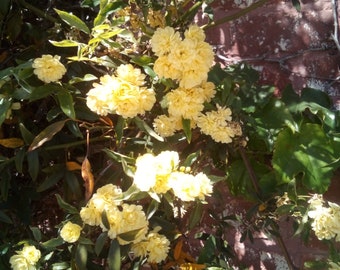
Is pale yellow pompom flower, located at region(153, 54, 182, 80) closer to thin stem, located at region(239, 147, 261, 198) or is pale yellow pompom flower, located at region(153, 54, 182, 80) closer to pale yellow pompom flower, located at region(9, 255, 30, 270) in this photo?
thin stem, located at region(239, 147, 261, 198)

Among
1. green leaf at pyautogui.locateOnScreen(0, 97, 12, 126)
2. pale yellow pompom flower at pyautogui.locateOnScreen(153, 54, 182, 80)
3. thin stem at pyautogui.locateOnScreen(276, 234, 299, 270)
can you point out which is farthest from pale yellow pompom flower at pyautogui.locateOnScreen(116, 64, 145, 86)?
thin stem at pyautogui.locateOnScreen(276, 234, 299, 270)

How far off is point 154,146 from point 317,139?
357 millimetres

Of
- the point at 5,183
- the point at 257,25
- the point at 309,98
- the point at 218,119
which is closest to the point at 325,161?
the point at 309,98

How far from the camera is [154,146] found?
3.84 feet

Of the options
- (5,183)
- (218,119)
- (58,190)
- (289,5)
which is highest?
(289,5)

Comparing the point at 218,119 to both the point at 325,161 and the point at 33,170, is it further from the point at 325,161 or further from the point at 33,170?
the point at 33,170

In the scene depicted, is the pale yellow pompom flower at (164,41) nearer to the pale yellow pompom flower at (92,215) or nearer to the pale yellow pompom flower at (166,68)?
the pale yellow pompom flower at (166,68)

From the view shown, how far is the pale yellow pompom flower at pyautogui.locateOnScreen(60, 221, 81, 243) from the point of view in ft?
3.37

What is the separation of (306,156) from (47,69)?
22.8 inches

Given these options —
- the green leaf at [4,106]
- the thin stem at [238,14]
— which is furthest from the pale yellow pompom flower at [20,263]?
the thin stem at [238,14]

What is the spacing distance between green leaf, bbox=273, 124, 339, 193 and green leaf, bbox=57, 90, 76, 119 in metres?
0.45

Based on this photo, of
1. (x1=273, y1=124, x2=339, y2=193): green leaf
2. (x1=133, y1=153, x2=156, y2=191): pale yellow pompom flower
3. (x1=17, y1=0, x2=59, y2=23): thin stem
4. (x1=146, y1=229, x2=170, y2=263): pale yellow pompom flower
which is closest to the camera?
(x1=133, y1=153, x2=156, y2=191): pale yellow pompom flower

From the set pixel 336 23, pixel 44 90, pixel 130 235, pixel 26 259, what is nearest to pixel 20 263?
pixel 26 259

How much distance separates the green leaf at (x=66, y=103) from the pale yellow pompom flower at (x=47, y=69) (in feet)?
0.12
